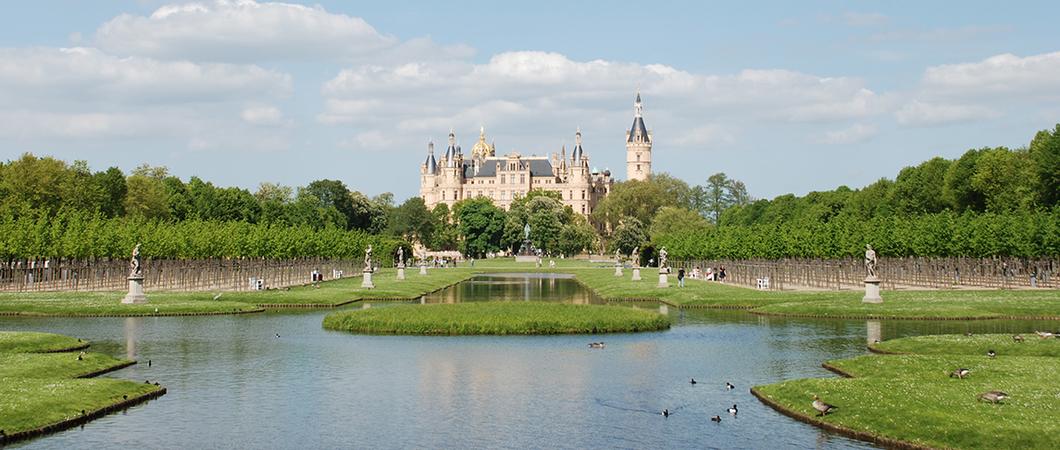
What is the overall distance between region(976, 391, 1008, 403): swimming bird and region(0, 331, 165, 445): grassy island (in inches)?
844

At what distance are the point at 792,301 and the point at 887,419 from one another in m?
37.7

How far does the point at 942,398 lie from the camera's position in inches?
1081

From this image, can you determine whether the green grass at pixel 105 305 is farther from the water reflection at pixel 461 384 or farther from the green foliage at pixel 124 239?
the green foliage at pixel 124 239

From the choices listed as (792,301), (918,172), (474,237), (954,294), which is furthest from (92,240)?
(474,237)

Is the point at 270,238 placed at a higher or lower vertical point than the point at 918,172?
lower

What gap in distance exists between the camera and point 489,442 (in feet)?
83.6

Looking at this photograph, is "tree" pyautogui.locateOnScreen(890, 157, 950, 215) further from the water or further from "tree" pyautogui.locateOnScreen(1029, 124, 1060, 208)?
the water

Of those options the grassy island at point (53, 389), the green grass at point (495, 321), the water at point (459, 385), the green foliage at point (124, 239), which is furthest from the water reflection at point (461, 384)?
the green foliage at point (124, 239)

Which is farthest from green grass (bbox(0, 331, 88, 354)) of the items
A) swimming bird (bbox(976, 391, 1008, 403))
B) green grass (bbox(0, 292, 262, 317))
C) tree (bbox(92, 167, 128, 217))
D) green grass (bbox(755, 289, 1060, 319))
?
tree (bbox(92, 167, 128, 217))

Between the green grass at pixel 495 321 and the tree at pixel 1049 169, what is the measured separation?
52887 millimetres

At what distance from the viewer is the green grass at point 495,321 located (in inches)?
1898

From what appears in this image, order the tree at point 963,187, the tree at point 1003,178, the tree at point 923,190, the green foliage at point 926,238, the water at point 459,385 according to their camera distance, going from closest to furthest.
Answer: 1. the water at point 459,385
2. the green foliage at point 926,238
3. the tree at point 1003,178
4. the tree at point 963,187
5. the tree at point 923,190

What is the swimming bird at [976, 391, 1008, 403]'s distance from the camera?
26472mm

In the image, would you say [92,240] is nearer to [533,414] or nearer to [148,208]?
[148,208]
